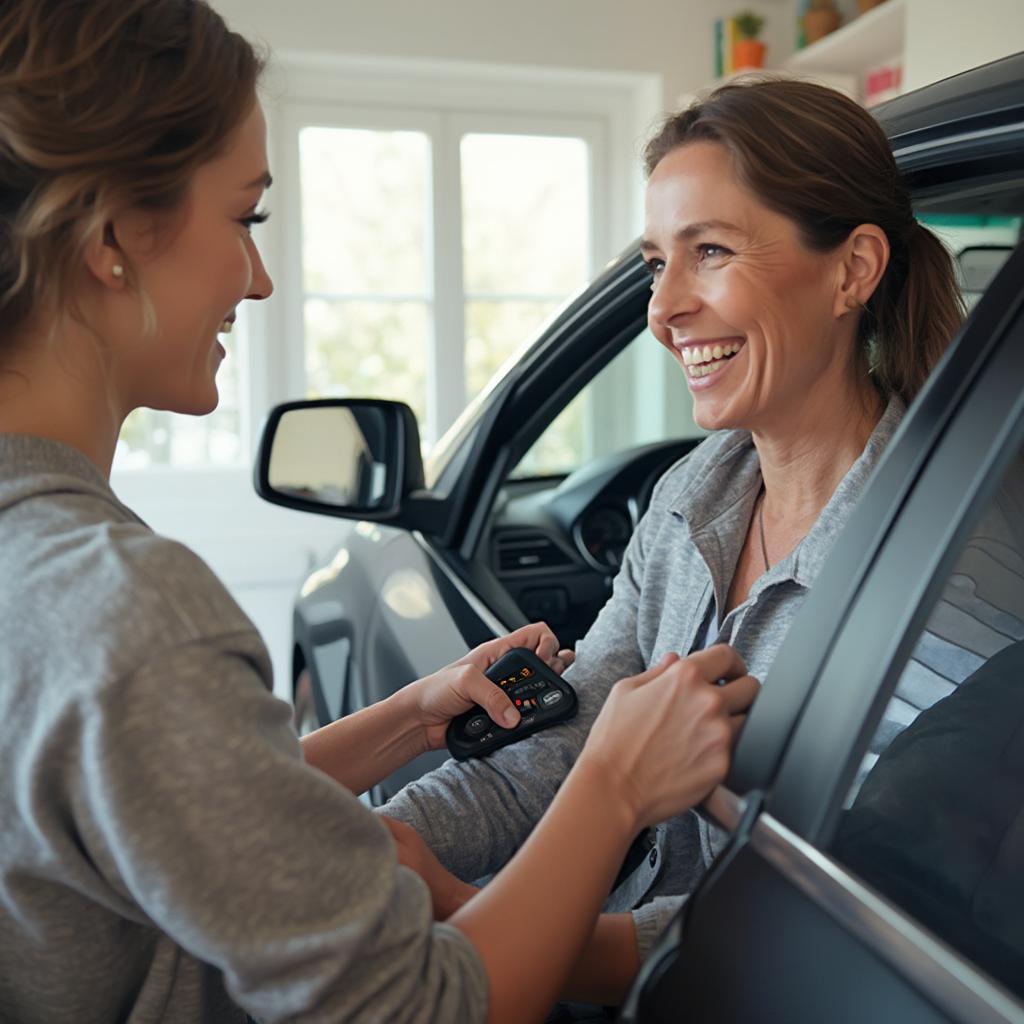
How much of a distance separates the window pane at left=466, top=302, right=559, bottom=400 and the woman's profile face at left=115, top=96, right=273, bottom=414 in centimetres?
476

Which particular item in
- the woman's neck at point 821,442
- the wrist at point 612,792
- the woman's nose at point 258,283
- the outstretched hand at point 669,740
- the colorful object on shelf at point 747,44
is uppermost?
the colorful object on shelf at point 747,44

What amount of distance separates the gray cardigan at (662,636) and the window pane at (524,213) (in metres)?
4.37

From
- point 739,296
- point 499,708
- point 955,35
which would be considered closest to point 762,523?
point 739,296

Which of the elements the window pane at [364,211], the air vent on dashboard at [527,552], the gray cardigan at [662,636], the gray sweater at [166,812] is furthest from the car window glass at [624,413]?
the gray sweater at [166,812]

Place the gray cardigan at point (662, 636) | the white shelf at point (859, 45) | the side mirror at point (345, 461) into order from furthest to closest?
the white shelf at point (859, 45)
the side mirror at point (345, 461)
the gray cardigan at point (662, 636)

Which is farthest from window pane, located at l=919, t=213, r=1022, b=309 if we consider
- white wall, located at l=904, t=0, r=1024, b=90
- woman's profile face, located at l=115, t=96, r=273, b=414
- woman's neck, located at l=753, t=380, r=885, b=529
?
white wall, located at l=904, t=0, r=1024, b=90

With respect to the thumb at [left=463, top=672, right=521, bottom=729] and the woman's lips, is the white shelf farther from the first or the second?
the thumb at [left=463, top=672, right=521, bottom=729]

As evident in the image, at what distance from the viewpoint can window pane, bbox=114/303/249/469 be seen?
5336 millimetres

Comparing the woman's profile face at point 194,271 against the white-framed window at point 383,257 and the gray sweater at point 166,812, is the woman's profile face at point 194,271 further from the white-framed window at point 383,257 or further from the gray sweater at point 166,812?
the white-framed window at point 383,257

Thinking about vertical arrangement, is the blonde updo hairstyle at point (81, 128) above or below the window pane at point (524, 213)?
below

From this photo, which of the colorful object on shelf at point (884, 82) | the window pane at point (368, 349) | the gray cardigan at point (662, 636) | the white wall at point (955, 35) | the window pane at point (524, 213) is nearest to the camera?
the gray cardigan at point (662, 636)

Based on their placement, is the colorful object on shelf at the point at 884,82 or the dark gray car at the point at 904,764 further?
the colorful object on shelf at the point at 884,82

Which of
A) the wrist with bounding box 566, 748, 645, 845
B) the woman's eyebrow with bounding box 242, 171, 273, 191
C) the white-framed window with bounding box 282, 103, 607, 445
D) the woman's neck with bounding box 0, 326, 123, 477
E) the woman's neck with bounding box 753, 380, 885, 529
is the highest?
the white-framed window with bounding box 282, 103, 607, 445

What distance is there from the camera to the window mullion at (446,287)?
5.48 meters
